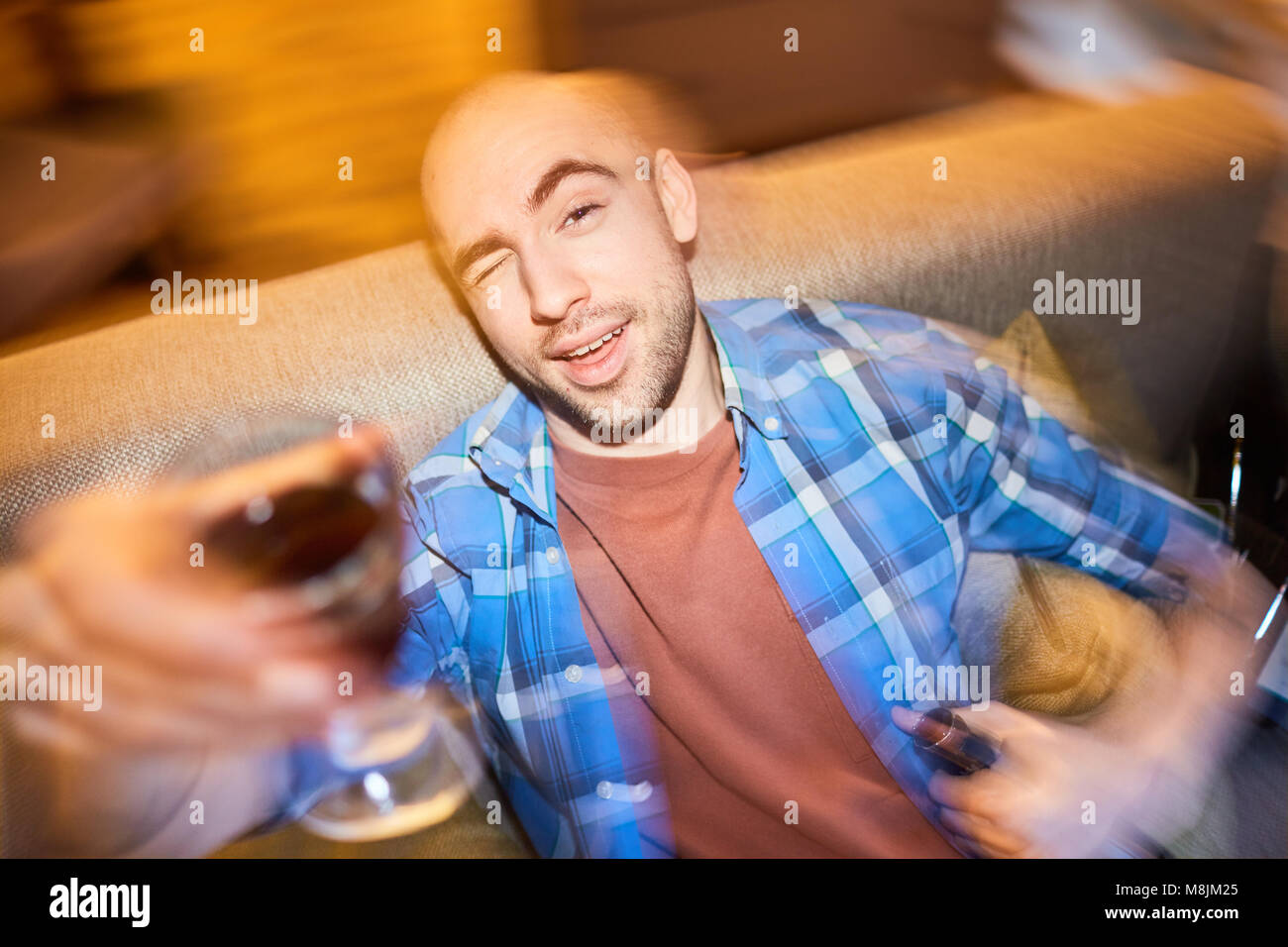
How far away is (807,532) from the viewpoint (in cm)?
91

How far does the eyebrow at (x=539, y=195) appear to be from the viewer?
2.73ft

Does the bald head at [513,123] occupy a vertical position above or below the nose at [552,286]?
above

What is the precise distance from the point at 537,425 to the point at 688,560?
0.76 ft

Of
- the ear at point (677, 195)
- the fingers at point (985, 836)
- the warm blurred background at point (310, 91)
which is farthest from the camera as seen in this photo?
the warm blurred background at point (310, 91)

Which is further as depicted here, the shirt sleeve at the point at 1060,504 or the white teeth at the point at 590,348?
the shirt sleeve at the point at 1060,504

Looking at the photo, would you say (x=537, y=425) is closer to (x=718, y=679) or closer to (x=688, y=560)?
(x=688, y=560)

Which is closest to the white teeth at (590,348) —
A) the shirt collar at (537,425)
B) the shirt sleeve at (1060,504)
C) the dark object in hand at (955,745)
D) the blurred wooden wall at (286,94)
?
the shirt collar at (537,425)

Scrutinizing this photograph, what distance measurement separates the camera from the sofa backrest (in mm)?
859

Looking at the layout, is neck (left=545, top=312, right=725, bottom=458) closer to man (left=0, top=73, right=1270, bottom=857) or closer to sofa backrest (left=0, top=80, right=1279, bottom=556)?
man (left=0, top=73, right=1270, bottom=857)

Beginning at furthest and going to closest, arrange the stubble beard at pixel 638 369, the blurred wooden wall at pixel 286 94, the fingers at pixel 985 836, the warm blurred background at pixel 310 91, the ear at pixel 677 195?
the blurred wooden wall at pixel 286 94 < the warm blurred background at pixel 310 91 < the ear at pixel 677 195 < the stubble beard at pixel 638 369 < the fingers at pixel 985 836

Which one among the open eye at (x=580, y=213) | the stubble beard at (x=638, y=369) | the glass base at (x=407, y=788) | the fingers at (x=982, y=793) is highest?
the open eye at (x=580, y=213)

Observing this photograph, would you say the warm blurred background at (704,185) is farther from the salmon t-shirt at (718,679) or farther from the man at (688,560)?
the salmon t-shirt at (718,679)

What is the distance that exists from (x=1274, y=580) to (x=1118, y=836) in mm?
389

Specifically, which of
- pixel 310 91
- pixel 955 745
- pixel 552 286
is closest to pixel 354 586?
pixel 552 286
